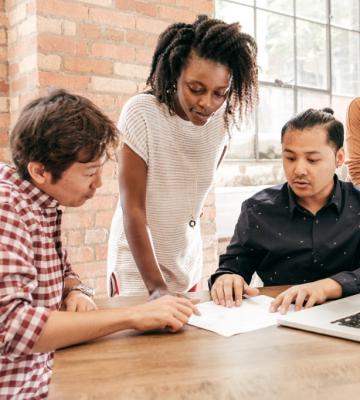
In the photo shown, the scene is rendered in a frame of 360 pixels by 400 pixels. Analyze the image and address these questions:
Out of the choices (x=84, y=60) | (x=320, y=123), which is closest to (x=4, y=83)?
(x=84, y=60)

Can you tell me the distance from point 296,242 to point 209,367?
0.76 metres

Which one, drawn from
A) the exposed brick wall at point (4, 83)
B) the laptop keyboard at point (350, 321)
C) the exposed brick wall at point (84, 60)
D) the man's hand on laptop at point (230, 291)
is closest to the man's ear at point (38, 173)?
the man's hand on laptop at point (230, 291)

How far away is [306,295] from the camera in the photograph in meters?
1.28

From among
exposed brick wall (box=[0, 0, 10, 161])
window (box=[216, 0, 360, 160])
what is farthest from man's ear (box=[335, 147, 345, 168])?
window (box=[216, 0, 360, 160])

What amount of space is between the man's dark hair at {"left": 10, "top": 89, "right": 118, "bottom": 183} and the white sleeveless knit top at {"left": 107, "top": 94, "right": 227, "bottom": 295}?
378mm

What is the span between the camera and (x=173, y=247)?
165 cm

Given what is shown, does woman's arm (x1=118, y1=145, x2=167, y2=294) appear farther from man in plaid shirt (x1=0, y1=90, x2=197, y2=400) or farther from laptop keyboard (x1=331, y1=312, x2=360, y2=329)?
laptop keyboard (x1=331, y1=312, x2=360, y2=329)

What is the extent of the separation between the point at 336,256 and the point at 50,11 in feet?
5.17

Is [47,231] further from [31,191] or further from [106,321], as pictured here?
[106,321]

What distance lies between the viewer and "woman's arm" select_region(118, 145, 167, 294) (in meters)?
1.46

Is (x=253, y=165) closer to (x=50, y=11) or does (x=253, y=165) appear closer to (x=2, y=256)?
(x=50, y=11)

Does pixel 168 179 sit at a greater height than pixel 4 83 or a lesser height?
lesser

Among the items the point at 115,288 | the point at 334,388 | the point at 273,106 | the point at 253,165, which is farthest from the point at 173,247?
the point at 273,106

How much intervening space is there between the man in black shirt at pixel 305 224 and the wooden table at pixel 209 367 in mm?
510
